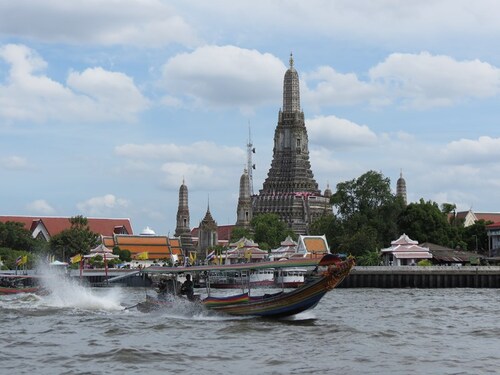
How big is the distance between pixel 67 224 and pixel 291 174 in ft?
115

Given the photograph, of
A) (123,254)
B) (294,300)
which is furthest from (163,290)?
(123,254)

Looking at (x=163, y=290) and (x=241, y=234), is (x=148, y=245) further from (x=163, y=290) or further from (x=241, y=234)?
(x=163, y=290)

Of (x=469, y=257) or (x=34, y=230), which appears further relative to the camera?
(x=34, y=230)

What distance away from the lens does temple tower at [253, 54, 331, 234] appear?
150 m

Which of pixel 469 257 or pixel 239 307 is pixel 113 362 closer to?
pixel 239 307

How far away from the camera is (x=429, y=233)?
9875 centimetres

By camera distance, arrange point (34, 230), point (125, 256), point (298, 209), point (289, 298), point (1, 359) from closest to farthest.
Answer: point (1, 359) < point (289, 298) < point (125, 256) < point (34, 230) < point (298, 209)

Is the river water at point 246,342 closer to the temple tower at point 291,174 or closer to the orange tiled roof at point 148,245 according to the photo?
the orange tiled roof at point 148,245

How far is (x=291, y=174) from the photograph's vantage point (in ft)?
500

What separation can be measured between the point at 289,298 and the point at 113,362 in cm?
1015

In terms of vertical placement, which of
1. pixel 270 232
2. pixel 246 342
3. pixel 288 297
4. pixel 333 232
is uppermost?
pixel 270 232

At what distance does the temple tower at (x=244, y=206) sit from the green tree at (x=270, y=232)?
76.8 ft

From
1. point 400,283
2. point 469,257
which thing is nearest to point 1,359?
point 400,283

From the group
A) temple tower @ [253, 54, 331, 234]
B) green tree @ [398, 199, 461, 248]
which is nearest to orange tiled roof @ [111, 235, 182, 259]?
temple tower @ [253, 54, 331, 234]
